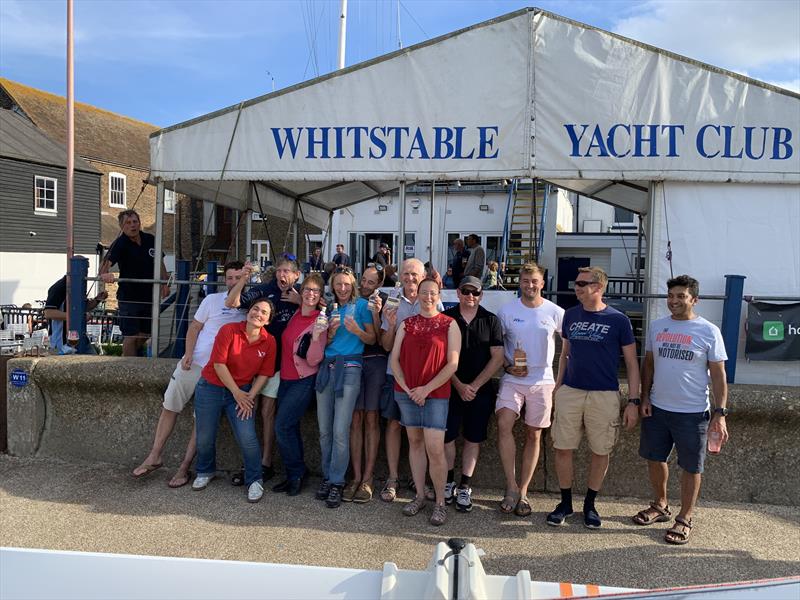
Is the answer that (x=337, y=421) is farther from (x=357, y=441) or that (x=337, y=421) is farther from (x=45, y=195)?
(x=45, y=195)

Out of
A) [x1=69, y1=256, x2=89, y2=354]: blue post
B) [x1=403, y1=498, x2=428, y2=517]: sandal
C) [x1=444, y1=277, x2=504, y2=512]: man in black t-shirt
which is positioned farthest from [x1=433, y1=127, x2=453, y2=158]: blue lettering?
[x1=69, y1=256, x2=89, y2=354]: blue post

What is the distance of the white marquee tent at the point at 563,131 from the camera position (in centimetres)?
545

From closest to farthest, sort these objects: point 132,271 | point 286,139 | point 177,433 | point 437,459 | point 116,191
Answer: point 437,459, point 177,433, point 286,139, point 132,271, point 116,191

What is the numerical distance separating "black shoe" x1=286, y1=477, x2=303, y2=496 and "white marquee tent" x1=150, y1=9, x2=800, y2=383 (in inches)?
112

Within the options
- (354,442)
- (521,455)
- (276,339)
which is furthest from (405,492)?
(276,339)

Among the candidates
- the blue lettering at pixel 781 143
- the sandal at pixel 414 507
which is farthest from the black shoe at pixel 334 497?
the blue lettering at pixel 781 143

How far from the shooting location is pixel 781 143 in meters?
5.37

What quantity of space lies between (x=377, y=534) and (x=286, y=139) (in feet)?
12.5

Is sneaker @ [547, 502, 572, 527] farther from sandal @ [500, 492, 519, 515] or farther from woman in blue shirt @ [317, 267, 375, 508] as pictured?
woman in blue shirt @ [317, 267, 375, 508]

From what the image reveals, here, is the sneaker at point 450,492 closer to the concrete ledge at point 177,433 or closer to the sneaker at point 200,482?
the concrete ledge at point 177,433

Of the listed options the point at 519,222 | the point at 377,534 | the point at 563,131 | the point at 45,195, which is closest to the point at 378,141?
the point at 563,131

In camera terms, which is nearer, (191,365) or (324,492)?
(324,492)

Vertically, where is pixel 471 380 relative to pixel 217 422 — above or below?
above

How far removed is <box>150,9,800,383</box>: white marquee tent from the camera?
17.9 ft
